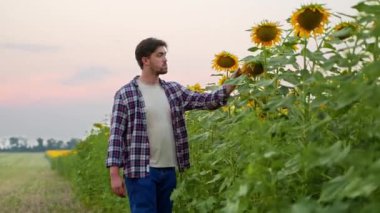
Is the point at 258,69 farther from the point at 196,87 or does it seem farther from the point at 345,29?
the point at 196,87

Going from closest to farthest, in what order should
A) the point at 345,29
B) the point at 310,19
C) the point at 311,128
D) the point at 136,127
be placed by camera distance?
1. the point at 311,128
2. the point at 345,29
3. the point at 310,19
4. the point at 136,127

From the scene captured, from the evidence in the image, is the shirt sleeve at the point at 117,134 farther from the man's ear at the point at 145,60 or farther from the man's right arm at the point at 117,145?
the man's ear at the point at 145,60

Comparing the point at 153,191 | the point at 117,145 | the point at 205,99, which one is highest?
the point at 205,99

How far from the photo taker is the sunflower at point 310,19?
2865mm

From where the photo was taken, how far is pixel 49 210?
10.4 m

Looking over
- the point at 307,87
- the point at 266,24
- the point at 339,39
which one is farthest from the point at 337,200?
the point at 266,24

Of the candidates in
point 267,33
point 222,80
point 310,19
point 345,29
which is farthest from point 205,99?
point 345,29

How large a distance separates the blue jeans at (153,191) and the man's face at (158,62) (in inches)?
23.2

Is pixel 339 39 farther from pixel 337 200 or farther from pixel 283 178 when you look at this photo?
pixel 337 200

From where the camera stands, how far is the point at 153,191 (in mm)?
4074

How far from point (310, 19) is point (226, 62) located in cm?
117

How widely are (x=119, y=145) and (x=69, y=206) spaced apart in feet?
22.9

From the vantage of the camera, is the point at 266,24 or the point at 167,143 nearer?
the point at 266,24

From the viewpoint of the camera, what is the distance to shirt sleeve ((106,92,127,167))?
4086 millimetres
